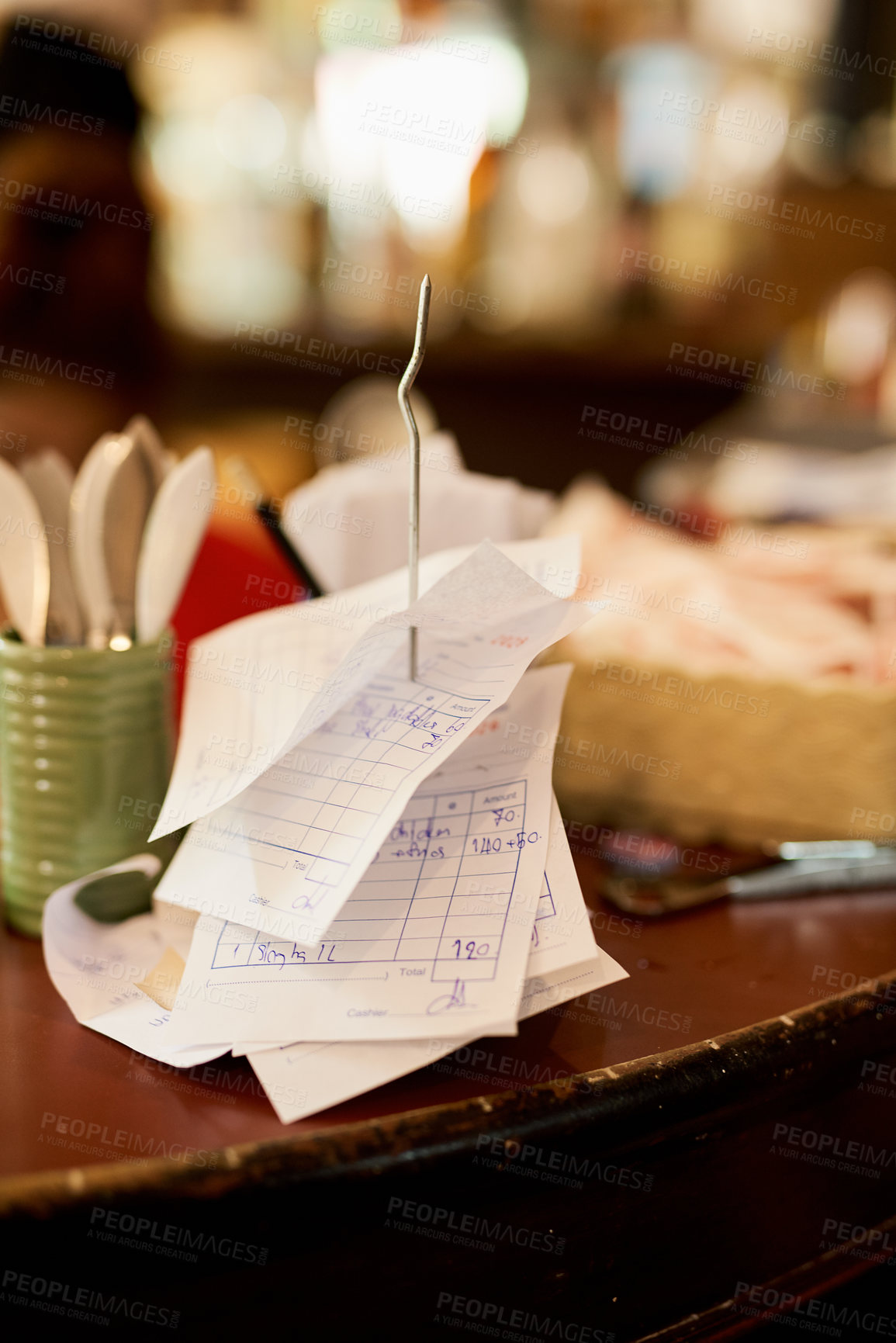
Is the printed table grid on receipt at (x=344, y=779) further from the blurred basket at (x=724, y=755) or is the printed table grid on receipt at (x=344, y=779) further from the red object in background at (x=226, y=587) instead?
the red object in background at (x=226, y=587)

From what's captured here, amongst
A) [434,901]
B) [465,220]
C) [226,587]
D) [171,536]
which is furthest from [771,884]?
[465,220]

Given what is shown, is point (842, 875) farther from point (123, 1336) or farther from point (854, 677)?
point (123, 1336)

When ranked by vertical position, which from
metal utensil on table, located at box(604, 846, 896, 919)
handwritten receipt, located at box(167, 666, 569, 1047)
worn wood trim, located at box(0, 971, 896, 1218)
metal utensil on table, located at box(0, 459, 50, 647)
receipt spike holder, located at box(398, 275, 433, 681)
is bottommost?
metal utensil on table, located at box(604, 846, 896, 919)

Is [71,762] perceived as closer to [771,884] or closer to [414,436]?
[414,436]

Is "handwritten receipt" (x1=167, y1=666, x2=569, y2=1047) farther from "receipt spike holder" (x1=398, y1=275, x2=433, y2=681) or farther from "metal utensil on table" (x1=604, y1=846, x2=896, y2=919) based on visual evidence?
"metal utensil on table" (x1=604, y1=846, x2=896, y2=919)

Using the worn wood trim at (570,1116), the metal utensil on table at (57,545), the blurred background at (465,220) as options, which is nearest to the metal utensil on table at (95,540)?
the metal utensil on table at (57,545)

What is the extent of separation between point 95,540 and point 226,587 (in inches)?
18.3

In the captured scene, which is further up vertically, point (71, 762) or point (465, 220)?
point (465, 220)

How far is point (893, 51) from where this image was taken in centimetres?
209

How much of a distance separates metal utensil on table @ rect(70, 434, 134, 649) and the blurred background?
1581 millimetres

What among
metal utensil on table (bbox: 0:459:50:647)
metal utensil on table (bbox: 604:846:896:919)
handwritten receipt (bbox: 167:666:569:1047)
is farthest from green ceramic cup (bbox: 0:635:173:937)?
metal utensil on table (bbox: 604:846:896:919)

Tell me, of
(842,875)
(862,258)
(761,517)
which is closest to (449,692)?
(842,875)

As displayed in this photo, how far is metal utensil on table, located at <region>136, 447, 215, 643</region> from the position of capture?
537 millimetres

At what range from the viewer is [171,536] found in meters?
0.54
